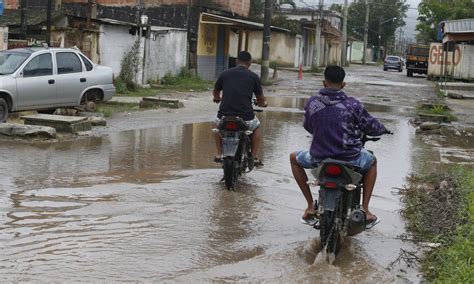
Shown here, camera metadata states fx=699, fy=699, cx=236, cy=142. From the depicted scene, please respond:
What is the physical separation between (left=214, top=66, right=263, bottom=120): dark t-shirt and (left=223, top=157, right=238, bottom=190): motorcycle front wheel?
664 mm

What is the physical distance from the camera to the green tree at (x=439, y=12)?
56438mm

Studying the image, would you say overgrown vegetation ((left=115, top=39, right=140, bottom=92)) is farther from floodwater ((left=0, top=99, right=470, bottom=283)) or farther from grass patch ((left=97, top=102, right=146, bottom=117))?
floodwater ((left=0, top=99, right=470, bottom=283))

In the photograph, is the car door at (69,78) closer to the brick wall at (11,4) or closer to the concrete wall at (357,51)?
the brick wall at (11,4)

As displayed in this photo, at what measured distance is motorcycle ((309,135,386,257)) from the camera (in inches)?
234

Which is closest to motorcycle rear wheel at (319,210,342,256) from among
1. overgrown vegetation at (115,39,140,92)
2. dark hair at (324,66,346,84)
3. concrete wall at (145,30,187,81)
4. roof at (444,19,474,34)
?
dark hair at (324,66,346,84)

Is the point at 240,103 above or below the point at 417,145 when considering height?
above

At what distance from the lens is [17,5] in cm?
3709

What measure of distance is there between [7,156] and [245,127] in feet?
13.1

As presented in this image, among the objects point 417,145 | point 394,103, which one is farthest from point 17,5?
point 417,145

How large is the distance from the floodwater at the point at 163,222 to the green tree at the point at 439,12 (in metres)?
48.2

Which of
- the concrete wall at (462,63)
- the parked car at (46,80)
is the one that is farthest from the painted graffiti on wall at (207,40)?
the parked car at (46,80)

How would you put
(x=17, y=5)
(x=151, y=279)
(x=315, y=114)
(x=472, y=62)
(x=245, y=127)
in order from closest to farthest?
1. (x=151, y=279)
2. (x=315, y=114)
3. (x=245, y=127)
4. (x=17, y=5)
5. (x=472, y=62)

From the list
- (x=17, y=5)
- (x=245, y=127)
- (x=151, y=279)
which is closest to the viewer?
(x=151, y=279)

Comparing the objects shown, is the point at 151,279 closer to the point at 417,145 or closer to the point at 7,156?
the point at 7,156
